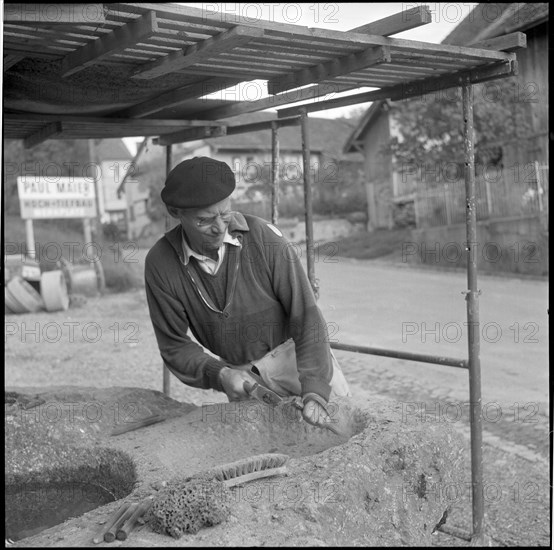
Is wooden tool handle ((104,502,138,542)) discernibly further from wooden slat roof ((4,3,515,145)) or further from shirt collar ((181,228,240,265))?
wooden slat roof ((4,3,515,145))

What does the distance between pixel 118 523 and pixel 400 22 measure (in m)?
2.23

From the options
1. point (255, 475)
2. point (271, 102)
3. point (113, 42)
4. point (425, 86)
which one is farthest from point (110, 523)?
point (271, 102)

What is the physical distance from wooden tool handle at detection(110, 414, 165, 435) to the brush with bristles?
1.14 metres

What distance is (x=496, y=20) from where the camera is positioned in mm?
19078

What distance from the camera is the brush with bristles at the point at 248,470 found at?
10.1ft

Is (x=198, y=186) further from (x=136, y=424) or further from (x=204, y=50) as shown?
(x=136, y=424)

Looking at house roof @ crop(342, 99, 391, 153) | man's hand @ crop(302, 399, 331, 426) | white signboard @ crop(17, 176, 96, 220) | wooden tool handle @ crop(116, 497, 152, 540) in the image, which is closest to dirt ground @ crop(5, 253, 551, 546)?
man's hand @ crop(302, 399, 331, 426)

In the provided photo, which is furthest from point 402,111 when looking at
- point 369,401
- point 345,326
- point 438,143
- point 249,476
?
point 249,476

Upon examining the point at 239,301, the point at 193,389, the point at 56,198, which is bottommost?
the point at 193,389

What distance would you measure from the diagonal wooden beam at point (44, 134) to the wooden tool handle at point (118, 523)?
9.87ft

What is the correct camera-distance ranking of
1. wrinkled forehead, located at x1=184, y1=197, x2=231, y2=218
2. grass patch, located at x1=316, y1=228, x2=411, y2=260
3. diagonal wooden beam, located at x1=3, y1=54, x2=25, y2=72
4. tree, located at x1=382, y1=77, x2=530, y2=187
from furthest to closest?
grass patch, located at x1=316, y1=228, x2=411, y2=260 → tree, located at x1=382, y1=77, x2=530, y2=187 → wrinkled forehead, located at x1=184, y1=197, x2=231, y2=218 → diagonal wooden beam, located at x1=3, y1=54, x2=25, y2=72

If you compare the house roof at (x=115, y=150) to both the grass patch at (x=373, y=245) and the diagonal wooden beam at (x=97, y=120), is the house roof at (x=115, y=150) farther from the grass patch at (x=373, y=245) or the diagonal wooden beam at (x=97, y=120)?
the diagonal wooden beam at (x=97, y=120)

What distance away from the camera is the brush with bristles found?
3.06 metres

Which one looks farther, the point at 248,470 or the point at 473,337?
the point at 473,337
